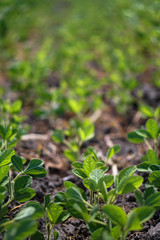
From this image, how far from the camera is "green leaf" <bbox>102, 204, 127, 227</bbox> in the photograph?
826 millimetres

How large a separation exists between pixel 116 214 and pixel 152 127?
505 mm

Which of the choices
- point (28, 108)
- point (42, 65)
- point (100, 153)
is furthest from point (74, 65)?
point (100, 153)

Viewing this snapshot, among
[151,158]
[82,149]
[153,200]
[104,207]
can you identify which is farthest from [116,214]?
[82,149]

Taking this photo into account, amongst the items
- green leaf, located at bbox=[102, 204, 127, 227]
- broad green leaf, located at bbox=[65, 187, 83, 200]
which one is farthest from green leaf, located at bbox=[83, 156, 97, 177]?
green leaf, located at bbox=[102, 204, 127, 227]

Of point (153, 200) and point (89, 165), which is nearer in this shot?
point (153, 200)

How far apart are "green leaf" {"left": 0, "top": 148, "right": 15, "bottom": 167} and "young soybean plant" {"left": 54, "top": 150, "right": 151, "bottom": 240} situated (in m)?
0.25

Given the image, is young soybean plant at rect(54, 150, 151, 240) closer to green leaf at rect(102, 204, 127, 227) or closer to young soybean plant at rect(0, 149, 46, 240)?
green leaf at rect(102, 204, 127, 227)

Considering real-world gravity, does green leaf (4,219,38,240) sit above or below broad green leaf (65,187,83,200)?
above

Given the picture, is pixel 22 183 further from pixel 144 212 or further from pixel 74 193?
pixel 144 212

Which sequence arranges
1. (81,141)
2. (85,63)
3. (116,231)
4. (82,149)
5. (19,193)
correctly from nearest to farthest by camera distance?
1. (116,231)
2. (19,193)
3. (81,141)
4. (82,149)
5. (85,63)

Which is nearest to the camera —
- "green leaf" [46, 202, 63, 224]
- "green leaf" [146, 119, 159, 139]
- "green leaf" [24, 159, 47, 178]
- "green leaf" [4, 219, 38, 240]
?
"green leaf" [4, 219, 38, 240]

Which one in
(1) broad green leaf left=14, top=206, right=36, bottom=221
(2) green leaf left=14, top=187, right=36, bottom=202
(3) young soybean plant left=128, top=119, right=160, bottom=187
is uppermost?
(1) broad green leaf left=14, top=206, right=36, bottom=221

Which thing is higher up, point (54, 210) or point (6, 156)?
point (6, 156)

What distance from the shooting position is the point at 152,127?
119cm
